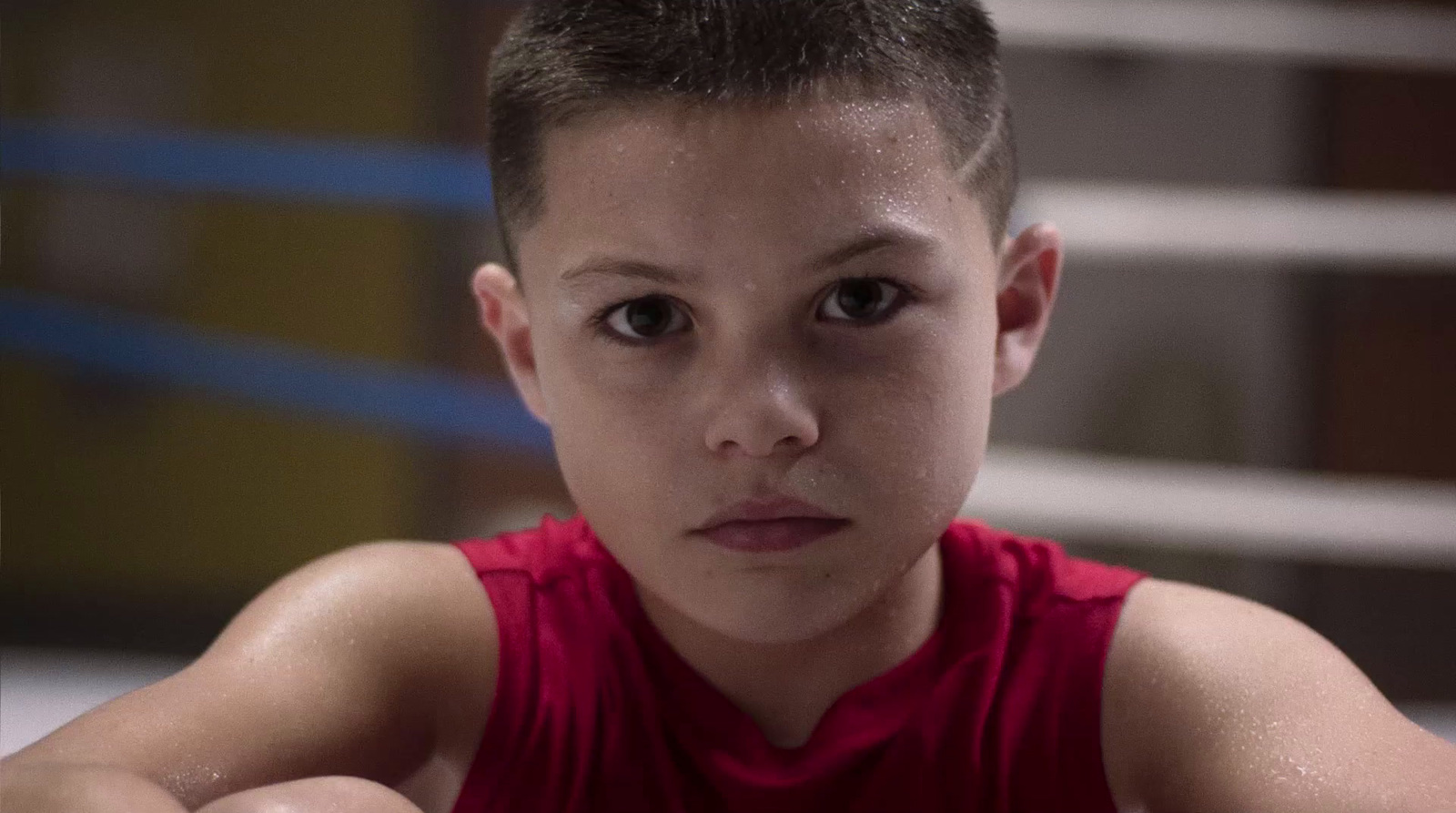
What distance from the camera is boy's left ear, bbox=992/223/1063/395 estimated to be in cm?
98

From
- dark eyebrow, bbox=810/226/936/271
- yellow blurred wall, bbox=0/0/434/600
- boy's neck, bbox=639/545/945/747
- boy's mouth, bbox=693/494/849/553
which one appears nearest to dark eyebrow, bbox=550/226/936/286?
dark eyebrow, bbox=810/226/936/271

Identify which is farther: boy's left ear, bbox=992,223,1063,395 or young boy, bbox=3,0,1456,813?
boy's left ear, bbox=992,223,1063,395

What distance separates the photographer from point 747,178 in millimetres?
783

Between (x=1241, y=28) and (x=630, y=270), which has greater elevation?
(x=630, y=270)

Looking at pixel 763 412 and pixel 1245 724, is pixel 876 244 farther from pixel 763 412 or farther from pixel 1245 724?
pixel 1245 724

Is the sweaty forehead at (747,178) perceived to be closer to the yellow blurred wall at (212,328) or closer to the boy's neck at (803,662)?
the boy's neck at (803,662)

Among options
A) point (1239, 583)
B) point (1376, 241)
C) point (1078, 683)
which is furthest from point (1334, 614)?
point (1078, 683)

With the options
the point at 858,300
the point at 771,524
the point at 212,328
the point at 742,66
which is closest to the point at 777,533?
the point at 771,524

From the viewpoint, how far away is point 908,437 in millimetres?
821

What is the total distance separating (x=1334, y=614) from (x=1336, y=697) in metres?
2.08

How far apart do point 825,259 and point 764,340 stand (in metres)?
0.05

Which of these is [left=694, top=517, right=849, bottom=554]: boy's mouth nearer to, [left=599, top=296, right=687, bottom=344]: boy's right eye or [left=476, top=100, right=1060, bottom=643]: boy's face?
[left=476, top=100, right=1060, bottom=643]: boy's face

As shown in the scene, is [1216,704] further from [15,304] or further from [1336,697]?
[15,304]

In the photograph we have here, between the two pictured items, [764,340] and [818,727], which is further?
[818,727]
